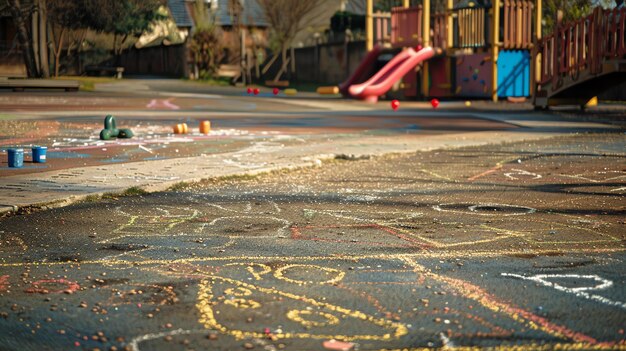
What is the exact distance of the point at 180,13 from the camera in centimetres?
6631

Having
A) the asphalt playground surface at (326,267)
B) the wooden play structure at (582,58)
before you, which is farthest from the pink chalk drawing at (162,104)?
the asphalt playground surface at (326,267)

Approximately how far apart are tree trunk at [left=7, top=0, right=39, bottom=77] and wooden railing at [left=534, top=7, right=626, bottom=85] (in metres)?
23.3

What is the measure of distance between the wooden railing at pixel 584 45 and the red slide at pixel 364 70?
8989mm

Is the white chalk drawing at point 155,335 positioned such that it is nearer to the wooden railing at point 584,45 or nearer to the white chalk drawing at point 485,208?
the white chalk drawing at point 485,208

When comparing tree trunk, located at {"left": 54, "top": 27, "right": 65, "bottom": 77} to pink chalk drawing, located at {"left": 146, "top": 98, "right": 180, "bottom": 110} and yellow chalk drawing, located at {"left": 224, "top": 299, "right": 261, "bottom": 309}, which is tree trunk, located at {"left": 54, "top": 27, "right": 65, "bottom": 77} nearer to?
pink chalk drawing, located at {"left": 146, "top": 98, "right": 180, "bottom": 110}

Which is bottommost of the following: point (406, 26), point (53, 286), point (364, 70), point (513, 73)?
point (53, 286)

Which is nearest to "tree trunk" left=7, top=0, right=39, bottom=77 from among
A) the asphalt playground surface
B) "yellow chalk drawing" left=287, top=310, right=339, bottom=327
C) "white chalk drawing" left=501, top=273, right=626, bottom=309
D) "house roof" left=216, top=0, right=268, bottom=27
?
"house roof" left=216, top=0, right=268, bottom=27

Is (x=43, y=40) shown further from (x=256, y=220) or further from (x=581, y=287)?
(x=581, y=287)

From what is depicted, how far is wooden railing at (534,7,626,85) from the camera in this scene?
1007 inches

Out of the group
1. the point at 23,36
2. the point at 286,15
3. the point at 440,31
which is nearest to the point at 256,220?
the point at 440,31

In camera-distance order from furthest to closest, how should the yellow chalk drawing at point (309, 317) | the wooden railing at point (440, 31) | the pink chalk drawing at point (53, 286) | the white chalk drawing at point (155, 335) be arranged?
the wooden railing at point (440, 31) < the pink chalk drawing at point (53, 286) < the yellow chalk drawing at point (309, 317) < the white chalk drawing at point (155, 335)

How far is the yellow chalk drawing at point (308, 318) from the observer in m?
4.96

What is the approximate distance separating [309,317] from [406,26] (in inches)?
1300

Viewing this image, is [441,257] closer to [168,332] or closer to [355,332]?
[355,332]
